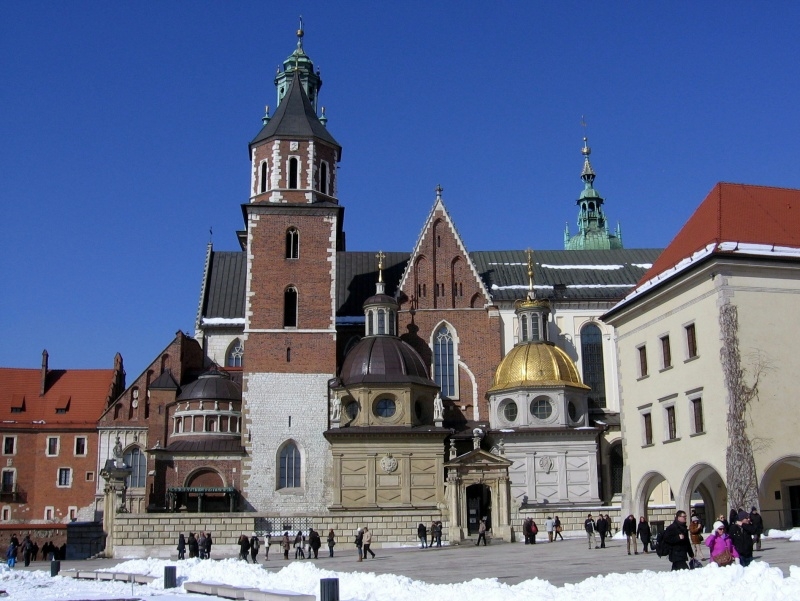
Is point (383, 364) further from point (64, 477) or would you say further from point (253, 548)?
point (64, 477)

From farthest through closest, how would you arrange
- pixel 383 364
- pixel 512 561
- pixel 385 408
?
pixel 383 364 → pixel 385 408 → pixel 512 561

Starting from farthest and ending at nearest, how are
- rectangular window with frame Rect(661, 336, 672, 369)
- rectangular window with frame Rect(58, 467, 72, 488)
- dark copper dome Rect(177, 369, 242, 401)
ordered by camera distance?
rectangular window with frame Rect(58, 467, 72, 488) → dark copper dome Rect(177, 369, 242, 401) → rectangular window with frame Rect(661, 336, 672, 369)

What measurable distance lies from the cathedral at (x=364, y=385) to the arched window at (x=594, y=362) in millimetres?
79

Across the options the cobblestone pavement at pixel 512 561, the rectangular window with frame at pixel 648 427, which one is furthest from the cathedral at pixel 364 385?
the rectangular window with frame at pixel 648 427

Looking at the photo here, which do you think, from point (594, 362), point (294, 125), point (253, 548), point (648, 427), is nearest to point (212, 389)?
point (294, 125)

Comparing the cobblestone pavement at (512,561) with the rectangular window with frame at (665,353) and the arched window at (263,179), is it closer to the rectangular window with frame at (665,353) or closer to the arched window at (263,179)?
the rectangular window with frame at (665,353)

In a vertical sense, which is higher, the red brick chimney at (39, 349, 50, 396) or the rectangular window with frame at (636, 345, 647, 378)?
the red brick chimney at (39, 349, 50, 396)

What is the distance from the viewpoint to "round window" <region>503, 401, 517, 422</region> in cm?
4800

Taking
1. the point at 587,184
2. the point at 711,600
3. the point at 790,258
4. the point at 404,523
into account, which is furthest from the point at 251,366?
the point at 587,184

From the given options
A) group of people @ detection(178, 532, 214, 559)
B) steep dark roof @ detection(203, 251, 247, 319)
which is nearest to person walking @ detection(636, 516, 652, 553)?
group of people @ detection(178, 532, 214, 559)

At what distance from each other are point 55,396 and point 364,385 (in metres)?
25.9

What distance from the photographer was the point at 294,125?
169 ft

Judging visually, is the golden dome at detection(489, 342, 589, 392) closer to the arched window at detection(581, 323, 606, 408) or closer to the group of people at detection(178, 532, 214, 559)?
the arched window at detection(581, 323, 606, 408)

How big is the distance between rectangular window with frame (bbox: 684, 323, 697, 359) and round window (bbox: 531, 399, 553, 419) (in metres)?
16.3
